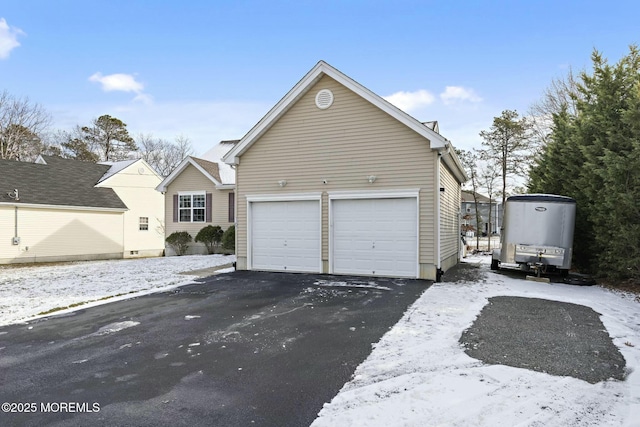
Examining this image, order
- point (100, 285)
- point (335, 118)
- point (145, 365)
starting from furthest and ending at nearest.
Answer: point (335, 118)
point (100, 285)
point (145, 365)

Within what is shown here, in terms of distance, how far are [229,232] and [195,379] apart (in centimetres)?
1433

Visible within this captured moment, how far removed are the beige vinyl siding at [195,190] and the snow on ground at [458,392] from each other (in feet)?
49.2

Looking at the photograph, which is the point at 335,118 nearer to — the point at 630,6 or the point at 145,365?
the point at 145,365

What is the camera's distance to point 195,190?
1953 cm

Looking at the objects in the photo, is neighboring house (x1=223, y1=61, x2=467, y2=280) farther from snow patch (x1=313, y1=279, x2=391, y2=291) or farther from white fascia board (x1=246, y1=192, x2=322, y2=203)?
snow patch (x1=313, y1=279, x2=391, y2=291)

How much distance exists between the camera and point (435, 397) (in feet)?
10.8

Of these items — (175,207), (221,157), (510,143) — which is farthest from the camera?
(510,143)

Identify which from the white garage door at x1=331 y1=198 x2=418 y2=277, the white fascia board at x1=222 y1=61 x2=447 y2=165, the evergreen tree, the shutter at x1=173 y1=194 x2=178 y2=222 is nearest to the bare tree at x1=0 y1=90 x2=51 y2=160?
the shutter at x1=173 y1=194 x2=178 y2=222

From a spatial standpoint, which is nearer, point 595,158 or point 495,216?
point 595,158

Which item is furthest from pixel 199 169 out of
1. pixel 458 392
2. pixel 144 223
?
pixel 458 392

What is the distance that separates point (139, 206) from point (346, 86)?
18471mm

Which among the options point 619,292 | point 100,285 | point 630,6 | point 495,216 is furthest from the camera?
point 495,216

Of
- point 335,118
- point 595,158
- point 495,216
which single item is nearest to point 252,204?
point 335,118

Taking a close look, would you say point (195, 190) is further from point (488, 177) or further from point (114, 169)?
point (488, 177)
